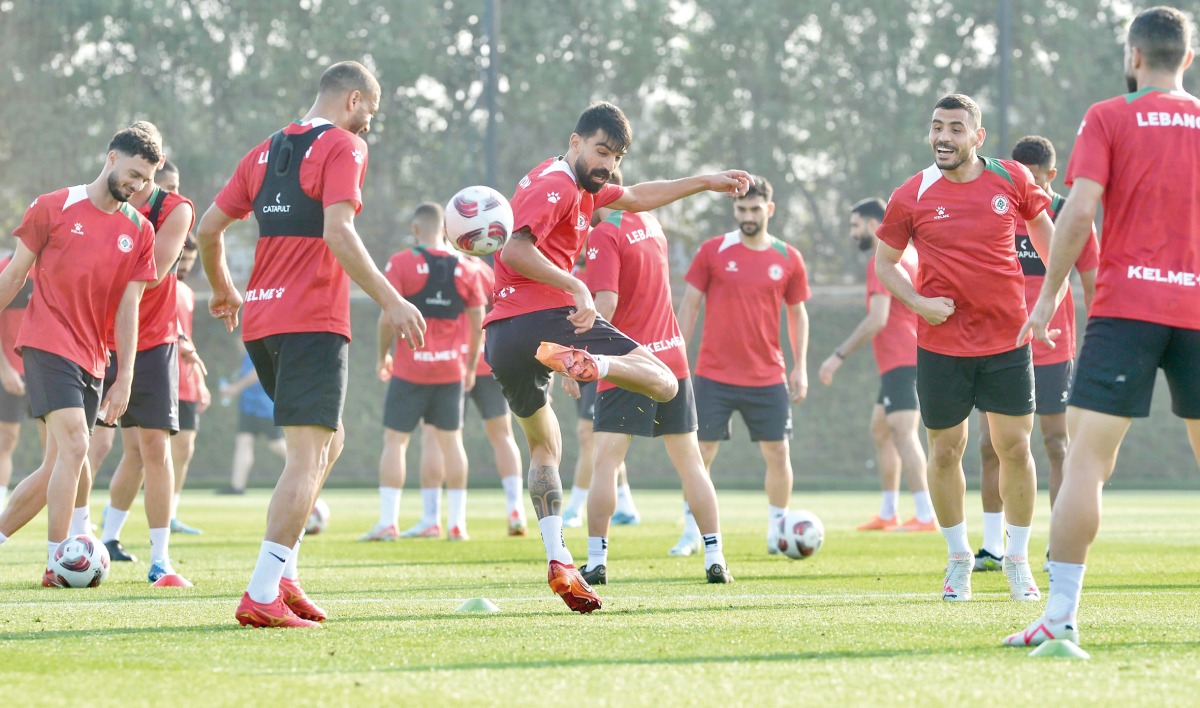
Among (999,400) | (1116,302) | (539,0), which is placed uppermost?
(539,0)

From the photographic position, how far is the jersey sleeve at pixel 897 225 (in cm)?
734

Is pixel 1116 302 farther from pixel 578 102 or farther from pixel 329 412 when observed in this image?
pixel 578 102

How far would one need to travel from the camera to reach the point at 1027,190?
7.33 metres

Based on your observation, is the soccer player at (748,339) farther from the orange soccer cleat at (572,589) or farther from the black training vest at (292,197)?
the black training vest at (292,197)

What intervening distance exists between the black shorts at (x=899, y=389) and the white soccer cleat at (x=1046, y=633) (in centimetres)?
761

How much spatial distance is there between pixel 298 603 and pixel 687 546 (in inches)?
191

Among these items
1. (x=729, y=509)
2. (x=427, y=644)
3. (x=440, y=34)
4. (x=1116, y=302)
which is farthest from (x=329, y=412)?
(x=440, y=34)

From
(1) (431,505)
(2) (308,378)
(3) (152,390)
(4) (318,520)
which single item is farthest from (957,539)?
(4) (318,520)

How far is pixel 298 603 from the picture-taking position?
6.26 metres

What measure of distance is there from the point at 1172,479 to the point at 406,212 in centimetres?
1365

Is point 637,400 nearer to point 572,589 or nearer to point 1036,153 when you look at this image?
point 572,589

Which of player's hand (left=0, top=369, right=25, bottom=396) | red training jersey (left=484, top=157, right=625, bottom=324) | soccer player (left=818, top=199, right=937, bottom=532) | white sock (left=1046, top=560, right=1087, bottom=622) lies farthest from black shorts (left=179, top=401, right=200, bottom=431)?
white sock (left=1046, top=560, right=1087, bottom=622)

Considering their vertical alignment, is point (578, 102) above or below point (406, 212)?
above

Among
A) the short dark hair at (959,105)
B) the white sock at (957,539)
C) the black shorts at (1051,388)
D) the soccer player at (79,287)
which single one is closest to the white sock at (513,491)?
the black shorts at (1051,388)
